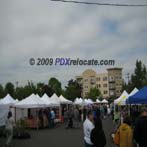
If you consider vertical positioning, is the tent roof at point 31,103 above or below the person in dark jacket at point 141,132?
above

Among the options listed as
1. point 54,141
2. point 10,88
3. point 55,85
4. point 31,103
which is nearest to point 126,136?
point 54,141

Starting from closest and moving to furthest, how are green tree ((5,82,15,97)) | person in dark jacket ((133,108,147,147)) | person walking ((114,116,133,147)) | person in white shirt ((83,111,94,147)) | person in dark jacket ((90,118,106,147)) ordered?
person in dark jacket ((133,108,147,147))
person in dark jacket ((90,118,106,147))
person walking ((114,116,133,147))
person in white shirt ((83,111,94,147))
green tree ((5,82,15,97))

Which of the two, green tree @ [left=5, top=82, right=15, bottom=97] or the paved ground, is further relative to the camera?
green tree @ [left=5, top=82, right=15, bottom=97]

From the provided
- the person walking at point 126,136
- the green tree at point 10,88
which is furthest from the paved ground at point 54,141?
the green tree at point 10,88

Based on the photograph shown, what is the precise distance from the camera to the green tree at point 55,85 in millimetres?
104375

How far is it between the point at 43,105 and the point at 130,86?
5077 cm

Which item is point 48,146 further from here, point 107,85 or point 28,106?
point 107,85

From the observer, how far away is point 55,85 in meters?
109

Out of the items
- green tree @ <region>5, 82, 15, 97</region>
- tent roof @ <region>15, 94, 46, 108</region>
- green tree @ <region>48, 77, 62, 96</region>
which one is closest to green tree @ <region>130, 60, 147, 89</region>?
green tree @ <region>48, 77, 62, 96</region>

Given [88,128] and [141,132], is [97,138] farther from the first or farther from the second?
[141,132]

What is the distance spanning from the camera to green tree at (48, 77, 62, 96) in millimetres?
104375

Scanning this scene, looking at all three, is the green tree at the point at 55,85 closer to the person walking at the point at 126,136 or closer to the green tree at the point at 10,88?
the green tree at the point at 10,88

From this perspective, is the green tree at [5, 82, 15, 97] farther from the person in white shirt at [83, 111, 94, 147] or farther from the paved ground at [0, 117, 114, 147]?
the person in white shirt at [83, 111, 94, 147]

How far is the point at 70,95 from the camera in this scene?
122 metres
